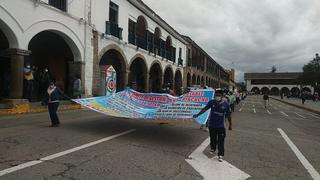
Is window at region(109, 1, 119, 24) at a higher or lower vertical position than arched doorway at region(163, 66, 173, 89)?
higher

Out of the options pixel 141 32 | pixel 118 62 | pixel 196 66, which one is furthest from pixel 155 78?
pixel 196 66

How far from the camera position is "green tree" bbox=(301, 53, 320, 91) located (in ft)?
246

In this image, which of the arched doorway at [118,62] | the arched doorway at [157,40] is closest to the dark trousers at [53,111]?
the arched doorway at [118,62]

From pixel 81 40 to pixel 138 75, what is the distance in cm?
1276

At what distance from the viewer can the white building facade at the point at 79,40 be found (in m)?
13.9

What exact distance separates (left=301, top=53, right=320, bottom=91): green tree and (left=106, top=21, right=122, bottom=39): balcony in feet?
211

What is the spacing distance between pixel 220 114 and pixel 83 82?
43.0ft

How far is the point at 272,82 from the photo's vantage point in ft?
386

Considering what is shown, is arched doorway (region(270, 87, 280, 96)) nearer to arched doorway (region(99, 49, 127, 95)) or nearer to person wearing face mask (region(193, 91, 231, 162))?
arched doorway (region(99, 49, 127, 95))

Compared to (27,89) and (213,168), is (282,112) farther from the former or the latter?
(213,168)

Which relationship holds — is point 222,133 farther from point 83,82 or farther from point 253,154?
point 83,82

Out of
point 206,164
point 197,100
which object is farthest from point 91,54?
point 206,164

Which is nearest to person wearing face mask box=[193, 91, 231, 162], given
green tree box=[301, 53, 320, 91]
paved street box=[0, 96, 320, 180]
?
paved street box=[0, 96, 320, 180]

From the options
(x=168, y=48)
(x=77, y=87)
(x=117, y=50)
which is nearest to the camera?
(x=77, y=87)
